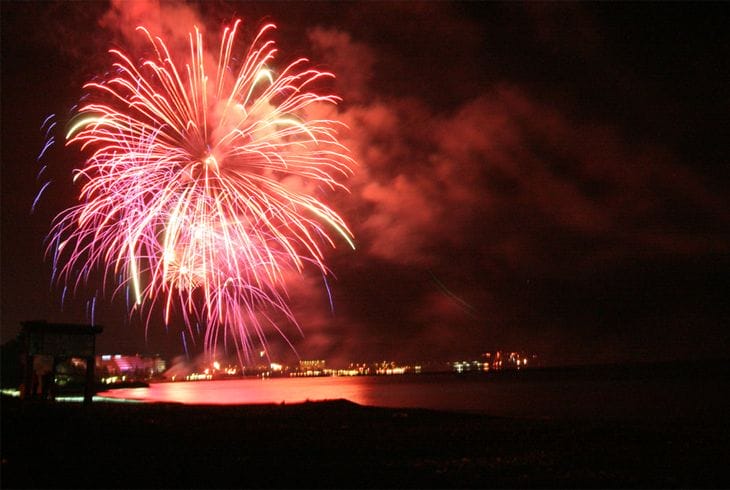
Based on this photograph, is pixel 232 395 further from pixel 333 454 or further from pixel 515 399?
pixel 333 454

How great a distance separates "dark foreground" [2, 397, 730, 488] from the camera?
12023 millimetres

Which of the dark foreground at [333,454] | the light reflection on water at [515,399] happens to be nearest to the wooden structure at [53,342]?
the dark foreground at [333,454]

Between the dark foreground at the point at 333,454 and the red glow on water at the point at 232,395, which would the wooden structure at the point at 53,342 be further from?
the red glow on water at the point at 232,395

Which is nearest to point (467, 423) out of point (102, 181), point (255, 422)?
point (255, 422)

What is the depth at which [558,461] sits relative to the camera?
15.9m

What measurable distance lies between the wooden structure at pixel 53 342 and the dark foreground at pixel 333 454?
2407 millimetres

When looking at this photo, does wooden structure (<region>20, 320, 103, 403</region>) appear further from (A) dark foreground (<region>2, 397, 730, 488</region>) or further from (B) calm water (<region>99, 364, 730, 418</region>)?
(B) calm water (<region>99, 364, 730, 418</region>)

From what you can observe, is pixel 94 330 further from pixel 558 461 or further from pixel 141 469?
pixel 558 461

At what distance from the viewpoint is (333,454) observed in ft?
51.8

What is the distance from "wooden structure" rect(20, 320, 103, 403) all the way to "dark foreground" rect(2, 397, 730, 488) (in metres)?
2.41

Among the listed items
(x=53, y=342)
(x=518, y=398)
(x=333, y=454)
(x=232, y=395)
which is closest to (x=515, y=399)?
(x=518, y=398)

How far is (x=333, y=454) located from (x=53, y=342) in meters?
15.8

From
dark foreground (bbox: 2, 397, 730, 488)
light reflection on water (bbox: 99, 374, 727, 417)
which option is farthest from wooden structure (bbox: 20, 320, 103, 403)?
light reflection on water (bbox: 99, 374, 727, 417)

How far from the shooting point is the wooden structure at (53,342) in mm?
25422
